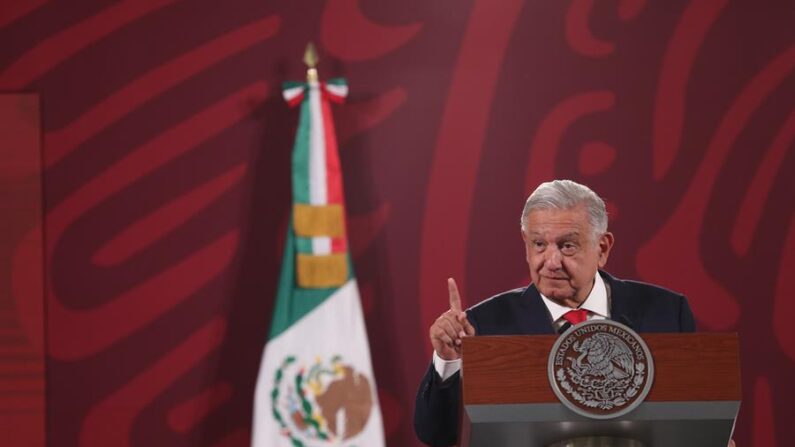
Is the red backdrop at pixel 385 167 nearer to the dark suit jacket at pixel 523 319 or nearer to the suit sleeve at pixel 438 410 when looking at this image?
the dark suit jacket at pixel 523 319

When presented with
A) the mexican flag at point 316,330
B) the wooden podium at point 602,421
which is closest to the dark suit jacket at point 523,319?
the wooden podium at point 602,421

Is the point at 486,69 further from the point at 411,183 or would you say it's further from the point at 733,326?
the point at 733,326

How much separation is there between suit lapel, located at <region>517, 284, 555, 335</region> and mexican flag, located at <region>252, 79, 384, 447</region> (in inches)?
68.7

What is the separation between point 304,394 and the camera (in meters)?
4.12

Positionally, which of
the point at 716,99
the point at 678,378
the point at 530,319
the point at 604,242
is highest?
the point at 716,99

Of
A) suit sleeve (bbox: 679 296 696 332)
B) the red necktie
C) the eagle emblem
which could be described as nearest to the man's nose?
the red necktie

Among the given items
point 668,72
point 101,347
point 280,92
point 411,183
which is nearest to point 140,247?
point 101,347

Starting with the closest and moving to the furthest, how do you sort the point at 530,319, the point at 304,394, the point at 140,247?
the point at 530,319
the point at 304,394
the point at 140,247

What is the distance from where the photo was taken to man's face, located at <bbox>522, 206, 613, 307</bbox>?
244 cm

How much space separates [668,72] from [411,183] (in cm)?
116

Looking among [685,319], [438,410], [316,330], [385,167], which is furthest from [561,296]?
[385,167]

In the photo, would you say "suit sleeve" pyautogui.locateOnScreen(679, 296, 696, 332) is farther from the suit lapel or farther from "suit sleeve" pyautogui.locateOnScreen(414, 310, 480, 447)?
"suit sleeve" pyautogui.locateOnScreen(414, 310, 480, 447)

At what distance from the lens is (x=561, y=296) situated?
2.50m

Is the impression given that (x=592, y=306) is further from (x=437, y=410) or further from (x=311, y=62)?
(x=311, y=62)
